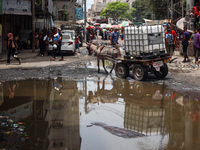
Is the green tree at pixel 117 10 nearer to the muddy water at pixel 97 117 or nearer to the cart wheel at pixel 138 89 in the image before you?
the cart wheel at pixel 138 89

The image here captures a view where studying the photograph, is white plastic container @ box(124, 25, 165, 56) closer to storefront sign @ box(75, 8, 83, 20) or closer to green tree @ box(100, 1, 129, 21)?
storefront sign @ box(75, 8, 83, 20)

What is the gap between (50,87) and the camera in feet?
36.2

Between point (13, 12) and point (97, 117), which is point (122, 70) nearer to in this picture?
point (97, 117)

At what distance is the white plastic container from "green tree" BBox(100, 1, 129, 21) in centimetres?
9987

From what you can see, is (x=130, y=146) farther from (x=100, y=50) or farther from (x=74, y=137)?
(x=100, y=50)

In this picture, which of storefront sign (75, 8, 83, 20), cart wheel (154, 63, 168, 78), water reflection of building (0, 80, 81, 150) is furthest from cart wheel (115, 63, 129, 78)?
storefront sign (75, 8, 83, 20)

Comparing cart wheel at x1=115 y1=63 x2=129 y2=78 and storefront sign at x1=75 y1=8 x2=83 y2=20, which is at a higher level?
storefront sign at x1=75 y1=8 x2=83 y2=20

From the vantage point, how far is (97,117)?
7.43 m

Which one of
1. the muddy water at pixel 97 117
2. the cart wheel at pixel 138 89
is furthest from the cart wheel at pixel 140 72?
the muddy water at pixel 97 117

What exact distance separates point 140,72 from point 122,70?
39.5 inches

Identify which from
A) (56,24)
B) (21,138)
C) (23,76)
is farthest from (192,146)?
(56,24)

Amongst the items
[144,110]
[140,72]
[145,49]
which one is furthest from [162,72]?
[144,110]

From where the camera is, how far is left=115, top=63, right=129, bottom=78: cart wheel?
12.8 m

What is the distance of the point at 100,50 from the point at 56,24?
33694 mm
